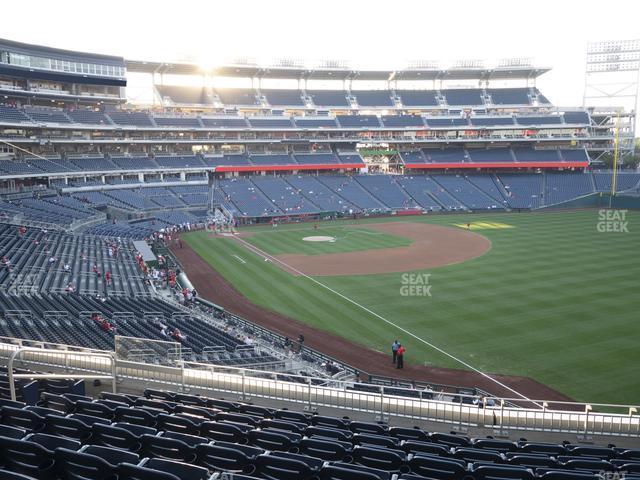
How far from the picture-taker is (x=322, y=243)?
47.5 m

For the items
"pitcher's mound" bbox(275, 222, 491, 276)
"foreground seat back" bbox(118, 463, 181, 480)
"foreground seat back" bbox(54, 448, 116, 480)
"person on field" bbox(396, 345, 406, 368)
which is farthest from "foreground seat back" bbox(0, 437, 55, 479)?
"pitcher's mound" bbox(275, 222, 491, 276)

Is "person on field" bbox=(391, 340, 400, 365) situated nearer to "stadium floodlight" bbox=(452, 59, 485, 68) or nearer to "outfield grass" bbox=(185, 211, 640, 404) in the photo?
"outfield grass" bbox=(185, 211, 640, 404)

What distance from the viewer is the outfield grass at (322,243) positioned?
44.9 m

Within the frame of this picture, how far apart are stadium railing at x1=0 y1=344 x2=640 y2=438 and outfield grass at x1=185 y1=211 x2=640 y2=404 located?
323 inches

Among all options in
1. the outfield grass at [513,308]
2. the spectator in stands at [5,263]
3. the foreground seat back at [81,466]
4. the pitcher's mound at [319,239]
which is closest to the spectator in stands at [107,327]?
the spectator in stands at [5,263]

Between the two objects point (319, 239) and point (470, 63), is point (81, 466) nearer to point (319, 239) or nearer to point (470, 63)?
point (319, 239)

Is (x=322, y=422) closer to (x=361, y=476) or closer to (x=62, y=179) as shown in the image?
(x=361, y=476)

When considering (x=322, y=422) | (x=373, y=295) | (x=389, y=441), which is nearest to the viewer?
(x=389, y=441)

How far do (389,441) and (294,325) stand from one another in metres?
18.5

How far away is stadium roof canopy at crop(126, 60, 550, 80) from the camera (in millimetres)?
76500

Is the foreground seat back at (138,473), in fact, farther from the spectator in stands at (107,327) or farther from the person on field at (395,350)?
the person on field at (395,350)

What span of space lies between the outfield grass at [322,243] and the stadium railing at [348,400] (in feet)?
104

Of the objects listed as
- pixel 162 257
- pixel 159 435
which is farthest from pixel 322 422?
pixel 162 257

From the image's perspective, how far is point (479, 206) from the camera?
230 feet
